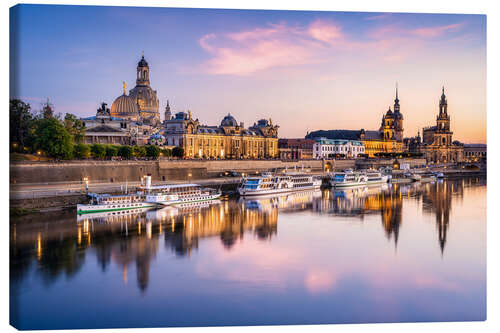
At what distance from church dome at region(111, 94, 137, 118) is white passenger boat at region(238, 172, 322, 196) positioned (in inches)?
1403

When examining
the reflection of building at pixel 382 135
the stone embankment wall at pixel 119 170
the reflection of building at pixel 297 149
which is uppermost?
the reflection of building at pixel 382 135

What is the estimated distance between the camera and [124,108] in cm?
6825

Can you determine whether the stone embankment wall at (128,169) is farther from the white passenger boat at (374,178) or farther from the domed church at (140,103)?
the domed church at (140,103)

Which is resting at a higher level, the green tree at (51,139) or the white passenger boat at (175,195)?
the green tree at (51,139)

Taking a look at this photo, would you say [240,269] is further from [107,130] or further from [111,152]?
[107,130]

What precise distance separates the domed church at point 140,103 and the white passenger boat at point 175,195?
134ft

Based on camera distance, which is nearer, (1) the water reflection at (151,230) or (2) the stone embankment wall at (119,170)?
(1) the water reflection at (151,230)

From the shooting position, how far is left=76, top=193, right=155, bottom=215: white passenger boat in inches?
874

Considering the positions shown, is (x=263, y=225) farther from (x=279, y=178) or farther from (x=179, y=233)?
(x=279, y=178)

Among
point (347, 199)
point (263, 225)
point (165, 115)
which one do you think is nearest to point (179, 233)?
point (263, 225)

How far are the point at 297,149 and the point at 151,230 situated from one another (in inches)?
2351

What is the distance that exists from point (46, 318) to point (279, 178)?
26498 mm

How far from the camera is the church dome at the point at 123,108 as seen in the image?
223 feet

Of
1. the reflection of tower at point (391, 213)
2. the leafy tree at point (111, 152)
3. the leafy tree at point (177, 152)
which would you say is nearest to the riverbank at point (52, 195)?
the leafy tree at point (111, 152)
